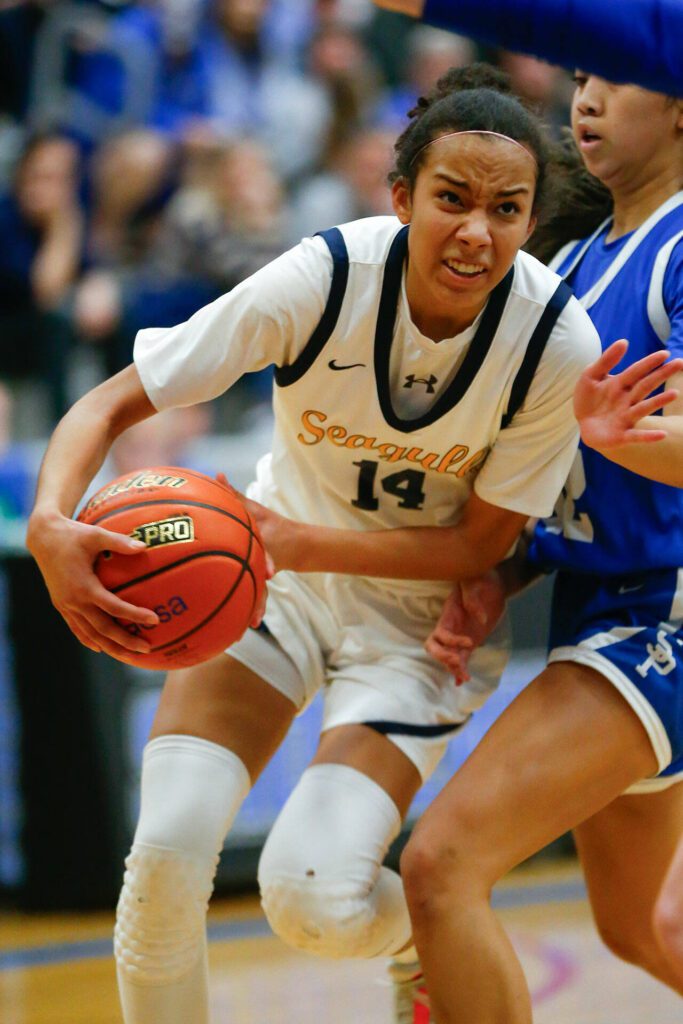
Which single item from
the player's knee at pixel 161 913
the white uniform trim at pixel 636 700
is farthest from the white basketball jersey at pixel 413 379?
the player's knee at pixel 161 913

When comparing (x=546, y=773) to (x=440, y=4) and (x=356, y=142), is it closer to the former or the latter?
(x=440, y=4)

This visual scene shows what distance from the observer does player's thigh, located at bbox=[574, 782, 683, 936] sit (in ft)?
11.1

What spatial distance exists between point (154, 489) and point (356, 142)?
558 centimetres

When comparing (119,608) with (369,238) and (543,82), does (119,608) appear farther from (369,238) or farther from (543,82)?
(543,82)

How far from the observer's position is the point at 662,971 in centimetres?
351

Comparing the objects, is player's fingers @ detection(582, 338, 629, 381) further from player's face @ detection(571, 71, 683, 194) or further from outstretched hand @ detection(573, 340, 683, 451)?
player's face @ detection(571, 71, 683, 194)

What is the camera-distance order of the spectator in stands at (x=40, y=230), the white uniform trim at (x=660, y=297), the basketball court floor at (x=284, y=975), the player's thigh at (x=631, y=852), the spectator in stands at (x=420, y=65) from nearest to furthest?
the white uniform trim at (x=660, y=297) < the player's thigh at (x=631, y=852) < the basketball court floor at (x=284, y=975) < the spectator in stands at (x=40, y=230) < the spectator in stands at (x=420, y=65)

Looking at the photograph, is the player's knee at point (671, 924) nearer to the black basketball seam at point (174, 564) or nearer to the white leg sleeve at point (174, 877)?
the white leg sleeve at point (174, 877)

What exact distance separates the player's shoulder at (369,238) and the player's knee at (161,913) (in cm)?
128

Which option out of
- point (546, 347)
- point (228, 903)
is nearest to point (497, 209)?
point (546, 347)

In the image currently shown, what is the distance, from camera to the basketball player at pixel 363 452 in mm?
2838

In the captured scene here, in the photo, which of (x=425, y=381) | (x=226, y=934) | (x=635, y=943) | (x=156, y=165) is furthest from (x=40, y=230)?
(x=635, y=943)

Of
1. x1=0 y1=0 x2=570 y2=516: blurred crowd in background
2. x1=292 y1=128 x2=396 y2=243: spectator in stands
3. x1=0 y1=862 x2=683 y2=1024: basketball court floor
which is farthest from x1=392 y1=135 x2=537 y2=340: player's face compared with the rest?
x1=292 y1=128 x2=396 y2=243: spectator in stands

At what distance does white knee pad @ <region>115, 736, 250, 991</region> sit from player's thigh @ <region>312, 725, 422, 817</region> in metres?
0.23
